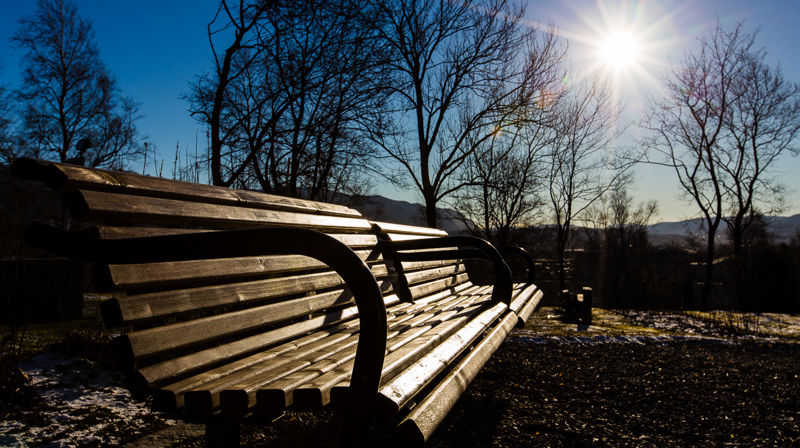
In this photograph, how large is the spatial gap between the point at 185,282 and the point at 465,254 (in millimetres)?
2054

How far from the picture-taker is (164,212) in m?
1.35

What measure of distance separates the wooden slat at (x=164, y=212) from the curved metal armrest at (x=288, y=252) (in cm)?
8

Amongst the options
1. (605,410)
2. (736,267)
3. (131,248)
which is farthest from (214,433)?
(736,267)

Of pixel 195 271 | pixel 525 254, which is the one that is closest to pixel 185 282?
pixel 195 271

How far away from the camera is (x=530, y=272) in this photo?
477 cm

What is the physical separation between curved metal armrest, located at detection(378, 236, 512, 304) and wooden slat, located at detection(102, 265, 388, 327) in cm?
97

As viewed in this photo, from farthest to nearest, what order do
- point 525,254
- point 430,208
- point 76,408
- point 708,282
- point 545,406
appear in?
point 708,282
point 430,208
point 525,254
point 545,406
point 76,408

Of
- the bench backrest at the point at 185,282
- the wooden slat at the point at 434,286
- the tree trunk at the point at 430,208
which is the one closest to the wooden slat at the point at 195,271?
the bench backrest at the point at 185,282

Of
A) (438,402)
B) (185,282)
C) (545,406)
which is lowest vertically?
(545,406)

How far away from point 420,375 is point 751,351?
591 centimetres

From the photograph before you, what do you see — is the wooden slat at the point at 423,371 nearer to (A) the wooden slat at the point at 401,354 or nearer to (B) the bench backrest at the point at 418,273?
(A) the wooden slat at the point at 401,354

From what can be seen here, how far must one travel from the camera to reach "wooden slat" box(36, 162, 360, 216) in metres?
1.11

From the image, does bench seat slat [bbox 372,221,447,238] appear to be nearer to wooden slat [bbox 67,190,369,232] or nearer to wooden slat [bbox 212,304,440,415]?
wooden slat [bbox 67,190,369,232]

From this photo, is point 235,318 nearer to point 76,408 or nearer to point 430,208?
point 76,408
